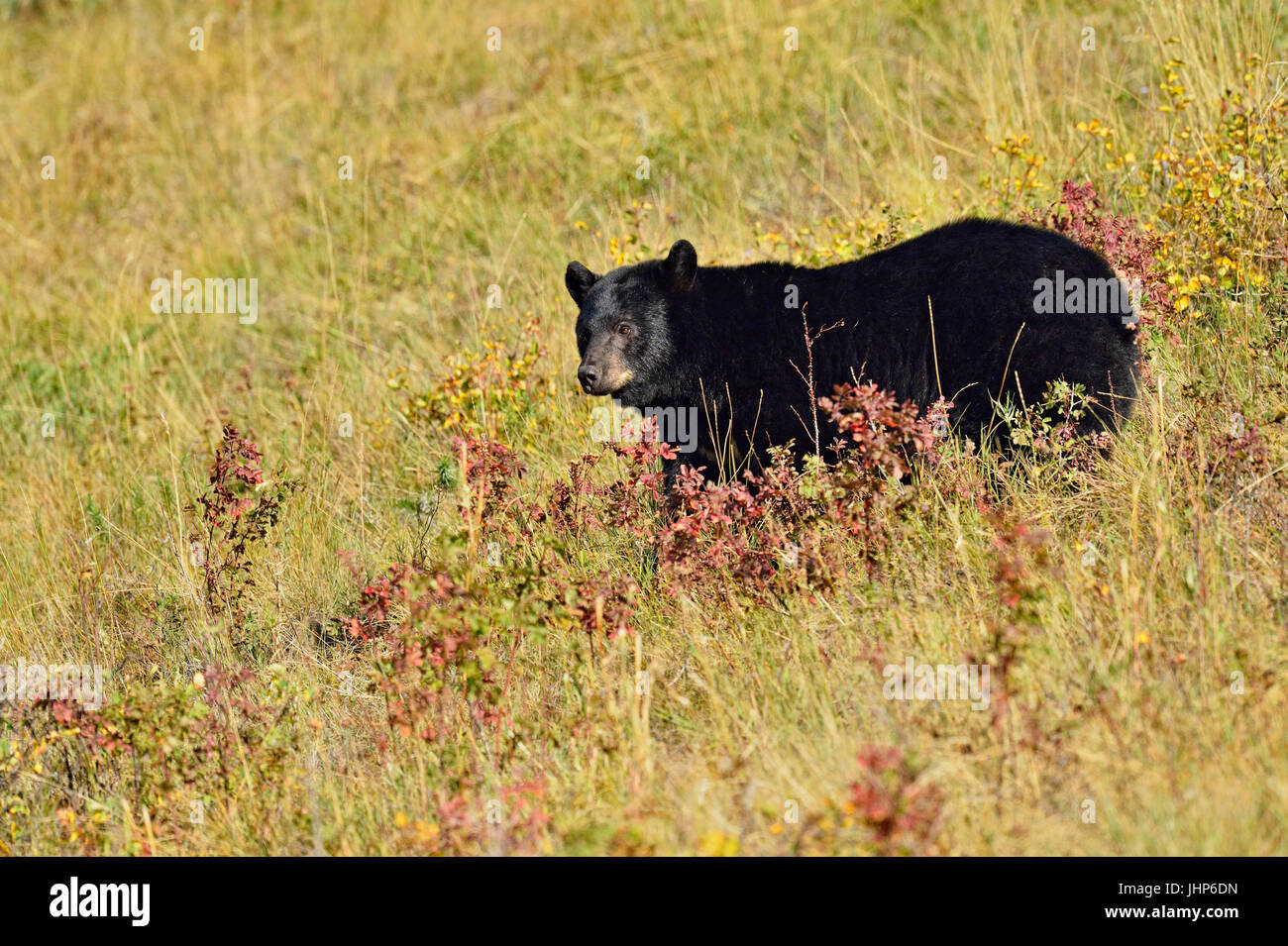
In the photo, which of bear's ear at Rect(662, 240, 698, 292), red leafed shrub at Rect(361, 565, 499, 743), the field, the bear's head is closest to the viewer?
the field

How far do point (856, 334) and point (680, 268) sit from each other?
1.03 meters

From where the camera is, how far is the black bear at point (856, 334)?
18.0 ft

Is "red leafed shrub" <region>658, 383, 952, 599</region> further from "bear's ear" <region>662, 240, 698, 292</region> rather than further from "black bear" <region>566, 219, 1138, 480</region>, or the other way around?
"bear's ear" <region>662, 240, 698, 292</region>

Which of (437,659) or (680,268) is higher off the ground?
(680,268)

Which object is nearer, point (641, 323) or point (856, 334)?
point (856, 334)

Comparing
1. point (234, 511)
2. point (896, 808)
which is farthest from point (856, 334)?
point (896, 808)

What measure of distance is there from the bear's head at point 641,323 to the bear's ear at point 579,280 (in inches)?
7.0

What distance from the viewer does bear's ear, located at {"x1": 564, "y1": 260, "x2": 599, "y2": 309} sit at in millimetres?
6680

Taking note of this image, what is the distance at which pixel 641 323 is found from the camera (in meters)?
6.47

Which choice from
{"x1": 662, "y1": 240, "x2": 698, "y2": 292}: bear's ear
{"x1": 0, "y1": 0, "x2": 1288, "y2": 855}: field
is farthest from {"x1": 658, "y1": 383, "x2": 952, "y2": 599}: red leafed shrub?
{"x1": 662, "y1": 240, "x2": 698, "y2": 292}: bear's ear

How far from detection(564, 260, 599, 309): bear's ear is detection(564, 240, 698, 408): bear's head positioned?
0.59ft

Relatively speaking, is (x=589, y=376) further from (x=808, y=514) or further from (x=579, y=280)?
(x=808, y=514)

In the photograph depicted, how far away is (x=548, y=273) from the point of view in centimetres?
817

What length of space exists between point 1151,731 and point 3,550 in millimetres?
6149
